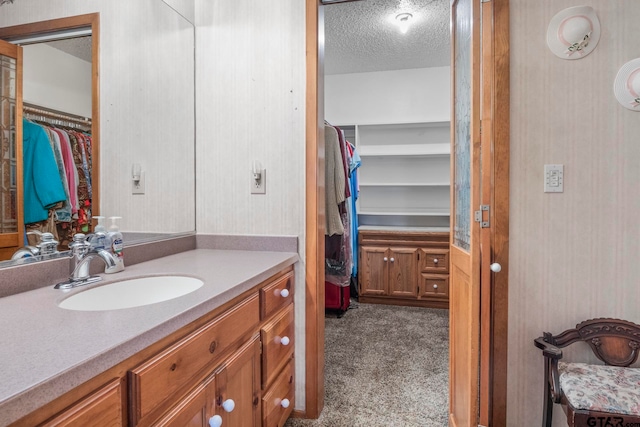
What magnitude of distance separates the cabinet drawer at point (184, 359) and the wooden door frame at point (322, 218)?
1.98 ft

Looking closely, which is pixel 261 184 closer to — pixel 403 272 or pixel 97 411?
pixel 97 411

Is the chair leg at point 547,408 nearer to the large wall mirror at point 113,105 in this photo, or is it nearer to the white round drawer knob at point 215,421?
the white round drawer knob at point 215,421

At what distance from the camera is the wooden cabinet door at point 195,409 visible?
826mm

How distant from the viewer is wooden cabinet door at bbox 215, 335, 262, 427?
1054 millimetres

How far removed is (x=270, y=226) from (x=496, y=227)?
107 cm

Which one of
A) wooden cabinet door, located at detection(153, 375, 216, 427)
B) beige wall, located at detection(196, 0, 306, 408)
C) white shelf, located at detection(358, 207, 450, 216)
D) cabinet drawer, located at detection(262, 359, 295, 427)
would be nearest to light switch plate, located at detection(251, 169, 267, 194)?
beige wall, located at detection(196, 0, 306, 408)

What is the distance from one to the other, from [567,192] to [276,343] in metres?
1.40

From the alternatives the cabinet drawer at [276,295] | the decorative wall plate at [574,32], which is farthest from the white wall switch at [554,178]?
the cabinet drawer at [276,295]

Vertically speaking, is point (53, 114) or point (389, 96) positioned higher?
point (389, 96)

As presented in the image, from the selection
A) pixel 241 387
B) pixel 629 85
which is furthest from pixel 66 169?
pixel 629 85

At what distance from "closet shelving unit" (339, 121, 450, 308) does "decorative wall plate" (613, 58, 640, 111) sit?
2.13 metres

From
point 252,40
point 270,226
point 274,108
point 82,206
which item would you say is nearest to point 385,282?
point 270,226

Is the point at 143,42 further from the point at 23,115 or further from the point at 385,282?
the point at 385,282

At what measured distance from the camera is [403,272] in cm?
358
